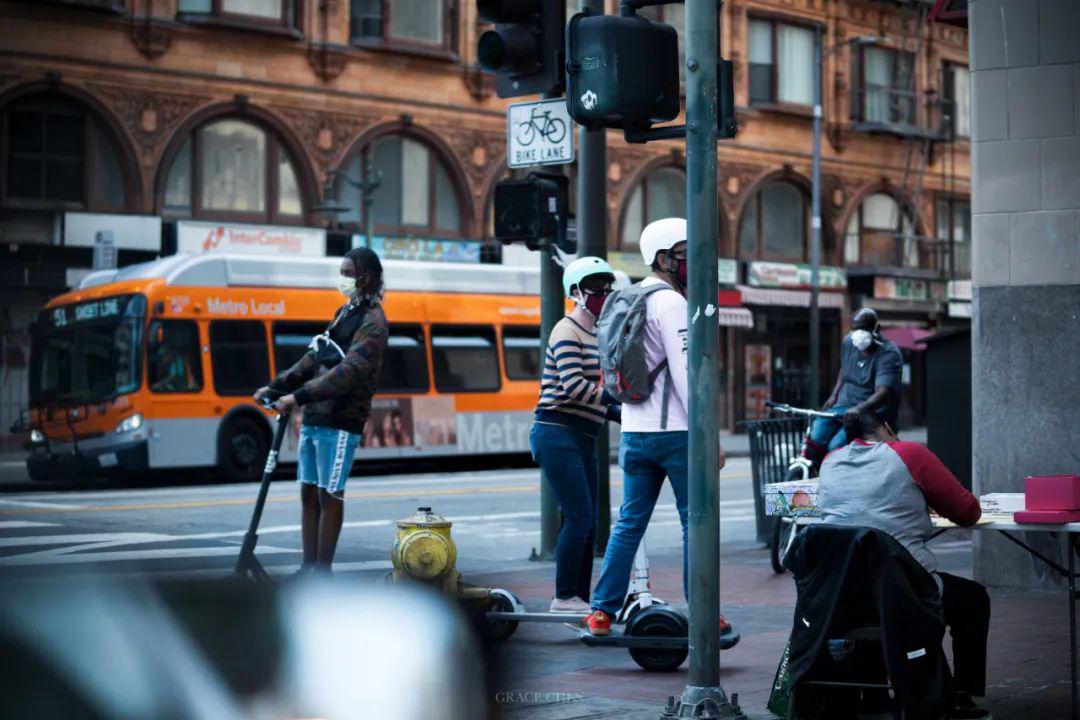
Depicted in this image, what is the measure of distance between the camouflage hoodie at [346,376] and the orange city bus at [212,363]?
13645 mm

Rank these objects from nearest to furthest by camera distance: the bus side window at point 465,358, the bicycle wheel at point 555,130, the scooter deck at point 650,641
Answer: the scooter deck at point 650,641, the bicycle wheel at point 555,130, the bus side window at point 465,358

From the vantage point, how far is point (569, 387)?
27.9ft

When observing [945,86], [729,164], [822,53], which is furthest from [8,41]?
[945,86]

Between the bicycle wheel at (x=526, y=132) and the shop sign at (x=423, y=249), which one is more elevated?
the shop sign at (x=423, y=249)

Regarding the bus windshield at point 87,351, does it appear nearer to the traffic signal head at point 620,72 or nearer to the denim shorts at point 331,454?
the denim shorts at point 331,454

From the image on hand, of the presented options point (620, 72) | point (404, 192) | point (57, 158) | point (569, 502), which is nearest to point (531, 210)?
point (569, 502)

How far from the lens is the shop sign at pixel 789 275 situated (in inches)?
1699

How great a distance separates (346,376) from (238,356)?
15.0 meters

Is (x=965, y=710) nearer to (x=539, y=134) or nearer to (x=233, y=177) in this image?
(x=539, y=134)

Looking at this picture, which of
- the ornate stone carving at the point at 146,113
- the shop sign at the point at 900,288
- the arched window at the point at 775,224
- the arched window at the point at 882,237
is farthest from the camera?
the arched window at the point at 882,237

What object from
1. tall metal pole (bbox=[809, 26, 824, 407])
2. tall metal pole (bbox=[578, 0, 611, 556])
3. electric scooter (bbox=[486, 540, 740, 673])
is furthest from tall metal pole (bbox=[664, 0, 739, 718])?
tall metal pole (bbox=[809, 26, 824, 407])

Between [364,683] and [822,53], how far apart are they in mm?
43669

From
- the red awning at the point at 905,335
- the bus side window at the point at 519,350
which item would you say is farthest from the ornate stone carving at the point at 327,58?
the red awning at the point at 905,335

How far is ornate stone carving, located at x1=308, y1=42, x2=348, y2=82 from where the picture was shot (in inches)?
1348
